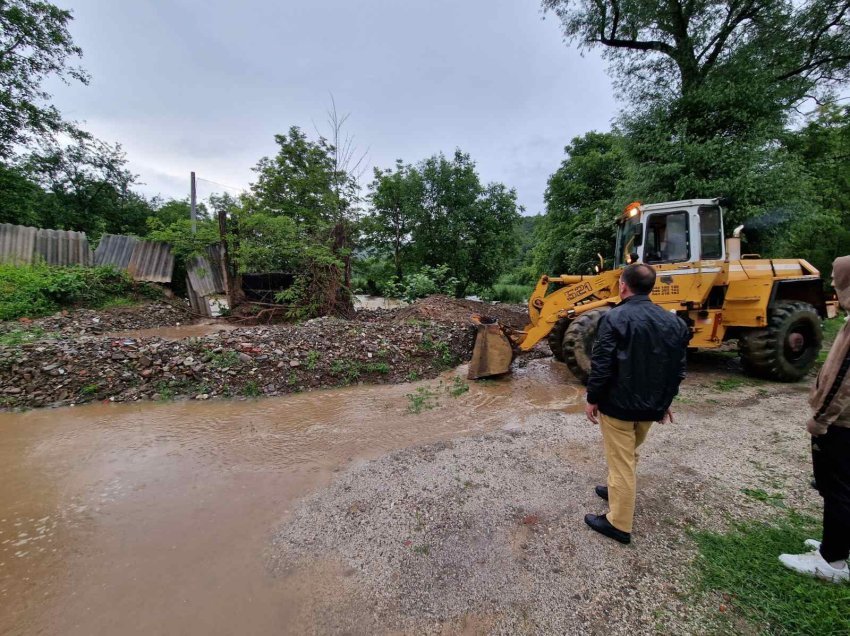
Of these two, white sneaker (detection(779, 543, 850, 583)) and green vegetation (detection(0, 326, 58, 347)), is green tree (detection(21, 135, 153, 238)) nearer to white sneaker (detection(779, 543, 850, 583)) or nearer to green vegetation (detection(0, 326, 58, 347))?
green vegetation (detection(0, 326, 58, 347))

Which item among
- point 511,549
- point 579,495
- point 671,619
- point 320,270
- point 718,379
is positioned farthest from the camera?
point 320,270

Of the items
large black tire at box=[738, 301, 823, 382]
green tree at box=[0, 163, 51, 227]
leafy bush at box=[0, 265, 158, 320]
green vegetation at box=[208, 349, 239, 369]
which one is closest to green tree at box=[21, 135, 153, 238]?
green tree at box=[0, 163, 51, 227]

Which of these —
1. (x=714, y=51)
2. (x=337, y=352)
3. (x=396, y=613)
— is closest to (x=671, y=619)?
(x=396, y=613)

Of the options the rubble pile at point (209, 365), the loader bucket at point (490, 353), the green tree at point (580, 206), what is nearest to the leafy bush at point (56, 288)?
the rubble pile at point (209, 365)

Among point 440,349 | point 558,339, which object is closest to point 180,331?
point 440,349

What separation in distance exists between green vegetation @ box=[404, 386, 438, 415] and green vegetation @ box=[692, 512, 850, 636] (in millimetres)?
3026

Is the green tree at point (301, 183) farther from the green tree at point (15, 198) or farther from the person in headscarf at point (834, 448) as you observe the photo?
the person in headscarf at point (834, 448)

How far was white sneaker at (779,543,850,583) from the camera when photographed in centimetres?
179

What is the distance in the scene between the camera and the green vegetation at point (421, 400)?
4.63m

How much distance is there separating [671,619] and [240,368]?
5462 millimetres

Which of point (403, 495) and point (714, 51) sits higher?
point (714, 51)

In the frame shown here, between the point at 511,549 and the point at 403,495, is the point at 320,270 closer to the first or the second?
the point at 403,495

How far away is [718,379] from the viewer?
565cm

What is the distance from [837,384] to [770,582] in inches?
43.4
